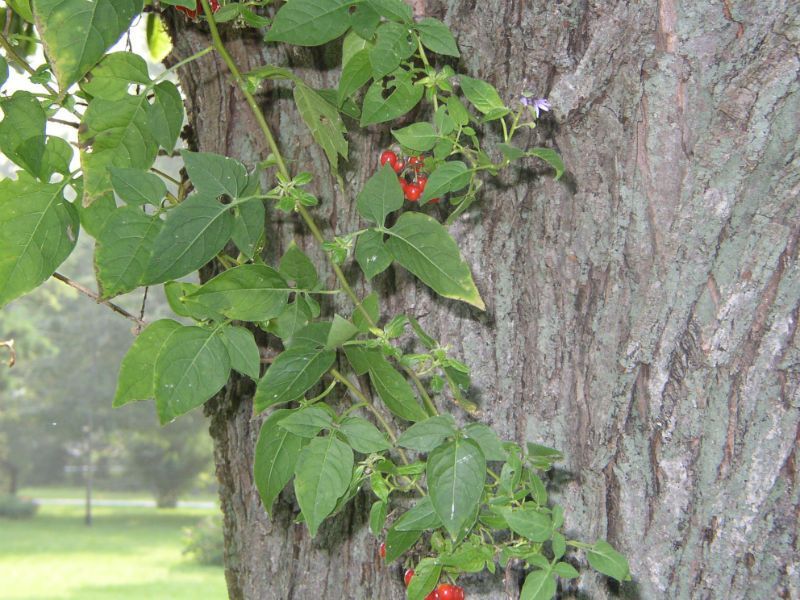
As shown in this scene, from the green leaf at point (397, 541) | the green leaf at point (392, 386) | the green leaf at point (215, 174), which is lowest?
the green leaf at point (397, 541)

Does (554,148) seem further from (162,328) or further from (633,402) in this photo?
(162,328)

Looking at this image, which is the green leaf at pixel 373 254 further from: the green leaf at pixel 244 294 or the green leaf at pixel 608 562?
the green leaf at pixel 608 562

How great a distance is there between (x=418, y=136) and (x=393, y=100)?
4 cm

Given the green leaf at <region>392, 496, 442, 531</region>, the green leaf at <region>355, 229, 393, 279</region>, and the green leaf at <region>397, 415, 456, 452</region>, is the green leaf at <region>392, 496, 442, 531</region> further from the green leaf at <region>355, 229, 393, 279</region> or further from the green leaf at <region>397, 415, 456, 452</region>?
the green leaf at <region>355, 229, 393, 279</region>

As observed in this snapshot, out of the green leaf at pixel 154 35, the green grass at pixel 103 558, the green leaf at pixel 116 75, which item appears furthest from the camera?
the green grass at pixel 103 558

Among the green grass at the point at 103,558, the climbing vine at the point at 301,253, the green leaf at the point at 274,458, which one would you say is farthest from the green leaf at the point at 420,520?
the green grass at the point at 103,558

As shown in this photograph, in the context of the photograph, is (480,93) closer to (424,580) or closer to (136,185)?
(136,185)

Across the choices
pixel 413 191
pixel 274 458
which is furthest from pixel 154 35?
pixel 274 458

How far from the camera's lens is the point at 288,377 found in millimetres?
623

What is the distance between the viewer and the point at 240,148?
0.84 meters

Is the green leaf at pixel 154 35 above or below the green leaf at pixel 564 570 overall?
above

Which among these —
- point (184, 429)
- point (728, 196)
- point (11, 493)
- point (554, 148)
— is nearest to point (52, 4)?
point (554, 148)

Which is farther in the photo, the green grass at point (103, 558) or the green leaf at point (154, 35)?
the green grass at point (103, 558)

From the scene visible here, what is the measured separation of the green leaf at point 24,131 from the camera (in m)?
0.65
